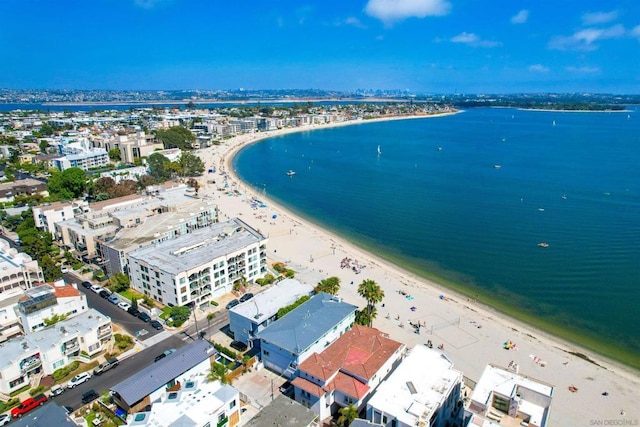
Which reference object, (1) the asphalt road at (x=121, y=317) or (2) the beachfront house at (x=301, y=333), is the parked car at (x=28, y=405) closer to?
(1) the asphalt road at (x=121, y=317)

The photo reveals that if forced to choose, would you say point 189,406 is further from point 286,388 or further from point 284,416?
point 286,388

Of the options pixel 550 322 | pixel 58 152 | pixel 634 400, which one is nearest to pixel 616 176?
pixel 550 322

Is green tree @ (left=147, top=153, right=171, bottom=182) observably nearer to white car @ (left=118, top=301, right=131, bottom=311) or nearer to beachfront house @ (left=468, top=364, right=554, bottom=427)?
white car @ (left=118, top=301, right=131, bottom=311)

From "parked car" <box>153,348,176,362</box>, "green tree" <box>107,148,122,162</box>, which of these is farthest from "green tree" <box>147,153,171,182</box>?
"parked car" <box>153,348,176,362</box>

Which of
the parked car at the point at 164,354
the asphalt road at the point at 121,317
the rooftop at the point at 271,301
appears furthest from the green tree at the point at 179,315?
the rooftop at the point at 271,301

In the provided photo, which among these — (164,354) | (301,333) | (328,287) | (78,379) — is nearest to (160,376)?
(164,354)

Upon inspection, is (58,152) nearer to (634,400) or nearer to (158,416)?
(158,416)
